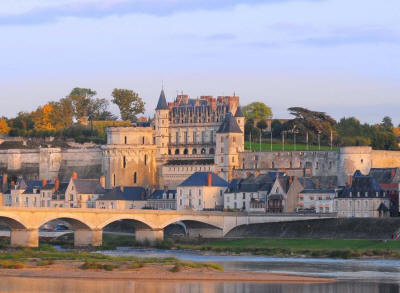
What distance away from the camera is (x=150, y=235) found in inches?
3194

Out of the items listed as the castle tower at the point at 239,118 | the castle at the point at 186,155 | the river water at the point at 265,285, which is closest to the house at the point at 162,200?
the castle at the point at 186,155

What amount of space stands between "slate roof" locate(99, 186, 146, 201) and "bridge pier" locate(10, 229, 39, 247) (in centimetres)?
2060

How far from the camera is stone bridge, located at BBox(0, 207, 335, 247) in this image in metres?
74.6

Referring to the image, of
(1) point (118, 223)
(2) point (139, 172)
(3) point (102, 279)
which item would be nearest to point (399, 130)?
(2) point (139, 172)

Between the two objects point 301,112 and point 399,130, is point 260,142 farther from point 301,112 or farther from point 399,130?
point 399,130

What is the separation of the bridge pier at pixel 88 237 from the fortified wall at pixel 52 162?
97.5ft

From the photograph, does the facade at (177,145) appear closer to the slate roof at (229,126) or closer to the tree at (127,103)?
the slate roof at (229,126)

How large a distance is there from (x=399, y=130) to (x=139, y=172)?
135 feet

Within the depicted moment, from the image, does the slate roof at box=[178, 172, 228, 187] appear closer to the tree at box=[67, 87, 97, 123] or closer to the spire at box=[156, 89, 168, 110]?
the spire at box=[156, 89, 168, 110]

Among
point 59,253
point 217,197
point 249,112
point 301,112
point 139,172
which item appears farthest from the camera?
point 249,112

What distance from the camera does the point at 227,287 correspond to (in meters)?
52.0

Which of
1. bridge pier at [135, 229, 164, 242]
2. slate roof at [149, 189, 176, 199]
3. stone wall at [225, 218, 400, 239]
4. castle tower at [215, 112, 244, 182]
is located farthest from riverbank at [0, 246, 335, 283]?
castle tower at [215, 112, 244, 182]

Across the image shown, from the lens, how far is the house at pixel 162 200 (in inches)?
3735

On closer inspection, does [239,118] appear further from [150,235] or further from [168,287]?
[168,287]
